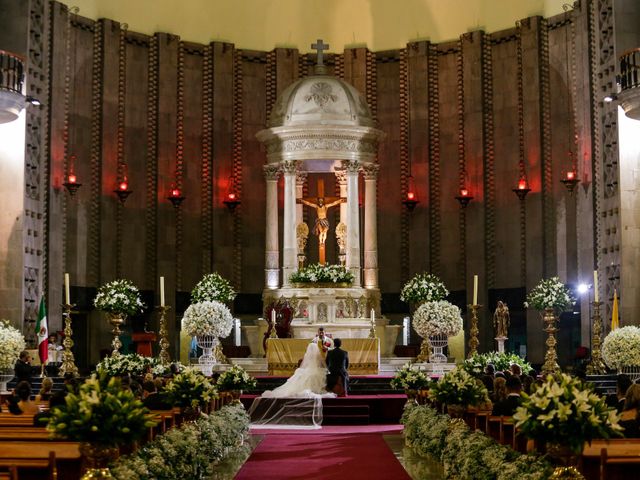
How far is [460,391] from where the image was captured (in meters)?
15.1

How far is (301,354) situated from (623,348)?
7.15 metres

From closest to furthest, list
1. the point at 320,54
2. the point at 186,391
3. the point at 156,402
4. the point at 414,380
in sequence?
the point at 186,391, the point at 156,402, the point at 414,380, the point at 320,54

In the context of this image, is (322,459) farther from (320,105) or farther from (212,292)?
(320,105)

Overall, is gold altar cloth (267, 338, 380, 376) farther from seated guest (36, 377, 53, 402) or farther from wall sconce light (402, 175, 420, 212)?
seated guest (36, 377, 53, 402)

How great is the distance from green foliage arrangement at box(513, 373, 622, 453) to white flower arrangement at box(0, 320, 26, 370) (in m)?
14.4

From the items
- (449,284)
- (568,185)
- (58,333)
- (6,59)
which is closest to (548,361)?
(568,185)

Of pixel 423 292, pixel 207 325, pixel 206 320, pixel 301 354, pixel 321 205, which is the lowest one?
pixel 301 354

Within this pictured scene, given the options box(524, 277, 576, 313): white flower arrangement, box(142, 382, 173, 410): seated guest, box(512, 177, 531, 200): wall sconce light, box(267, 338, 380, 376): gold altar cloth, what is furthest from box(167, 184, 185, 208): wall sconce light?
box(142, 382, 173, 410): seated guest

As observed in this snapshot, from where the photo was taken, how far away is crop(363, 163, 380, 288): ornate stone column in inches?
1139

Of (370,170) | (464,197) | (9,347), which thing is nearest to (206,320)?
(9,347)

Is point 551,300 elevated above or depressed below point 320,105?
below

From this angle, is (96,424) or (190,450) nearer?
(96,424)

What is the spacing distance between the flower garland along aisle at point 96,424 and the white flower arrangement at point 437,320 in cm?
1696

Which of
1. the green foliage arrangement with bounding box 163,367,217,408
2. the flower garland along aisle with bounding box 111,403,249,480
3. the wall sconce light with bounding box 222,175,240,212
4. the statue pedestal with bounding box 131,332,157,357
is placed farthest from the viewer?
the wall sconce light with bounding box 222,175,240,212
